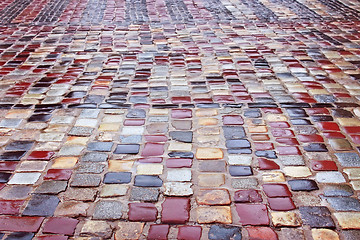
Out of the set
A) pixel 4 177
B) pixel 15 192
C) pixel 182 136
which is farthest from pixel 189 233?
pixel 4 177

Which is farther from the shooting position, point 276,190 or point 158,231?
point 276,190

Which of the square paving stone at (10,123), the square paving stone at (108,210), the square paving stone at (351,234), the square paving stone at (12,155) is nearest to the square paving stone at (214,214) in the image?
the square paving stone at (108,210)

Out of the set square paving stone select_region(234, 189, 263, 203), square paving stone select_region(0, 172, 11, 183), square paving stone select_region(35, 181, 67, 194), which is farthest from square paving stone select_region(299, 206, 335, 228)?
square paving stone select_region(0, 172, 11, 183)

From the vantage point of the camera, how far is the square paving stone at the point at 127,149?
2.88 meters

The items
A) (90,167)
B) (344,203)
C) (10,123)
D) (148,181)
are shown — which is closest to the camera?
(344,203)

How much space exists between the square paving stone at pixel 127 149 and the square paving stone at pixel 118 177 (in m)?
0.27

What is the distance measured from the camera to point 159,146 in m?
2.94

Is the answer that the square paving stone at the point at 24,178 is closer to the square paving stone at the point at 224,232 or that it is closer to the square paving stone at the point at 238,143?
the square paving stone at the point at 224,232

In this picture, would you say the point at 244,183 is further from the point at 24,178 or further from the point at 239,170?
the point at 24,178

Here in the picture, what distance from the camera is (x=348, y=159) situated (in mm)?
2762

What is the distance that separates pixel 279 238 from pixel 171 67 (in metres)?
2.74

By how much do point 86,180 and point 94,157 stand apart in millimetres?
278

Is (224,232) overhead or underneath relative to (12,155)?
overhead

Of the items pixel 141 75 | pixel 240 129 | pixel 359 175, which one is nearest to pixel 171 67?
pixel 141 75
